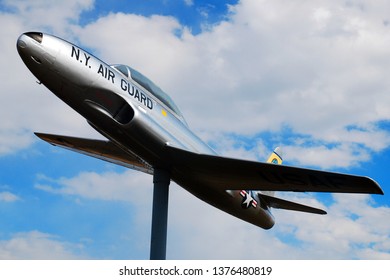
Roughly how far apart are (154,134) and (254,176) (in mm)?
3980

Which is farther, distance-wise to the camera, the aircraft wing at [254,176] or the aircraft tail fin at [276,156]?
the aircraft tail fin at [276,156]

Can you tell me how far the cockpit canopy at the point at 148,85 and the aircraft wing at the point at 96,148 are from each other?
4454 millimetres

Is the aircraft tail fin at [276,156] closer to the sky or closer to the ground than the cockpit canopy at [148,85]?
closer to the sky

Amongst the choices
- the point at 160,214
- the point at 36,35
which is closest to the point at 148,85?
the point at 36,35

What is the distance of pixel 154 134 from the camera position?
1638 cm

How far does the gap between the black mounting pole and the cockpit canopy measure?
2.26m

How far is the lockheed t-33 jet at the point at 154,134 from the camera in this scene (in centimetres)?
1484

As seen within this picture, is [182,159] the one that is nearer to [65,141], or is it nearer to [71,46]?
[71,46]

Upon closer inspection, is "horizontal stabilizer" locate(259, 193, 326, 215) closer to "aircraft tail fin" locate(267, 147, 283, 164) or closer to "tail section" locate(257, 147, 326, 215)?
"tail section" locate(257, 147, 326, 215)

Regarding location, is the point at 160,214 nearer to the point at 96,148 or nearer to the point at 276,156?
the point at 96,148

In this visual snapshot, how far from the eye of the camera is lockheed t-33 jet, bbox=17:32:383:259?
1484cm

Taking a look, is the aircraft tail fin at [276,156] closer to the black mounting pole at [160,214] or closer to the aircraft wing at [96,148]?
the aircraft wing at [96,148]

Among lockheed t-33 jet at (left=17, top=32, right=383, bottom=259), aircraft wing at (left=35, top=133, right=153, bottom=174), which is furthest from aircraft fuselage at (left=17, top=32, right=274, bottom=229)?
aircraft wing at (left=35, top=133, right=153, bottom=174)

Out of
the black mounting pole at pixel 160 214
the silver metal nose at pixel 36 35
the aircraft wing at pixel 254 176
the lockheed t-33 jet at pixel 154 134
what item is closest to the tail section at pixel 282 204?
the lockheed t-33 jet at pixel 154 134
